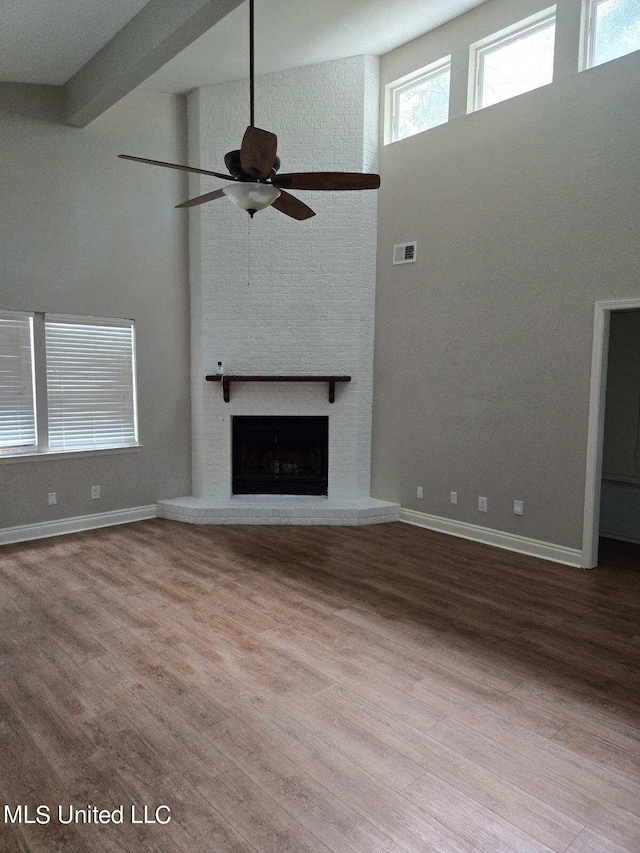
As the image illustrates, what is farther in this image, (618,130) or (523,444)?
(523,444)

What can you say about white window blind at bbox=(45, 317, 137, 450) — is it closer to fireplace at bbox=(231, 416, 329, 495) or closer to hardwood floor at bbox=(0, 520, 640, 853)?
fireplace at bbox=(231, 416, 329, 495)

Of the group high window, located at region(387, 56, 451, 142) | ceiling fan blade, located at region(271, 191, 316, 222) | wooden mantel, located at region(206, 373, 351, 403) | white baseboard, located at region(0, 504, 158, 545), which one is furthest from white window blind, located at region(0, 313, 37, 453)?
high window, located at region(387, 56, 451, 142)

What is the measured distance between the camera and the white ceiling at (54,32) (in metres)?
3.53

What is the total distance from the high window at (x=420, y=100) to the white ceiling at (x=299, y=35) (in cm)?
33

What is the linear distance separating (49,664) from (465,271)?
436 centimetres

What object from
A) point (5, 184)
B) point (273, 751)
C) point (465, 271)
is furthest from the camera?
point (465, 271)

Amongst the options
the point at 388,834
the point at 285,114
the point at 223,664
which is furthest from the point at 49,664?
the point at 285,114

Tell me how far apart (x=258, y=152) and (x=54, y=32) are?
7.96 ft

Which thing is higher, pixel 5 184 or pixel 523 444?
pixel 5 184

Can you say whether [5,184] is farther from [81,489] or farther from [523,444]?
[523,444]

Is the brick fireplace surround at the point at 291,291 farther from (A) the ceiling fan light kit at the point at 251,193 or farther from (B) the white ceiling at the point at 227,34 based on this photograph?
(A) the ceiling fan light kit at the point at 251,193

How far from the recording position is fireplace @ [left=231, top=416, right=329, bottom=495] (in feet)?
A: 19.6

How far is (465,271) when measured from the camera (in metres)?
5.04

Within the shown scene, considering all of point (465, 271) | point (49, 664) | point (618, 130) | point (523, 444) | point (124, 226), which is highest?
point (618, 130)
